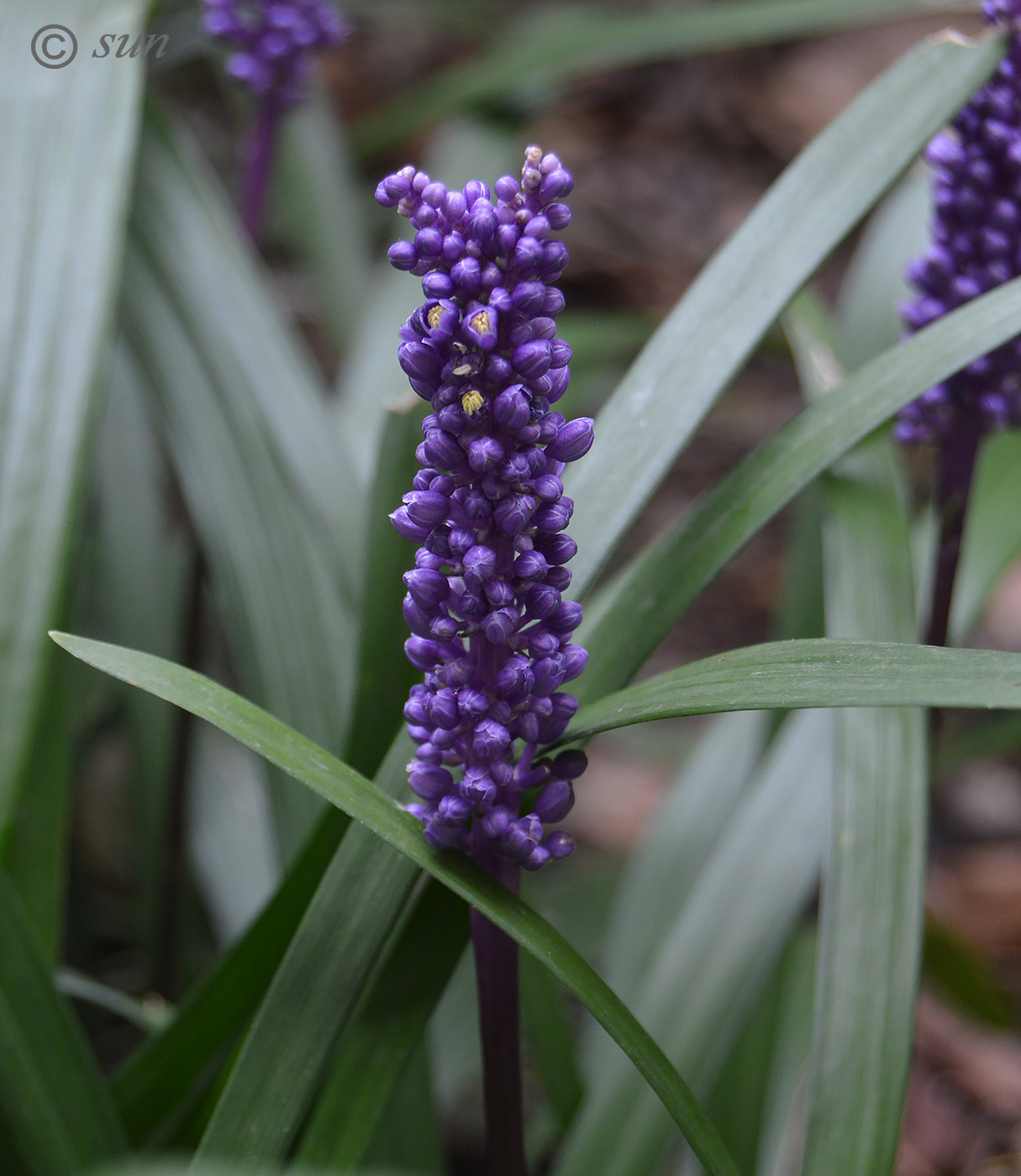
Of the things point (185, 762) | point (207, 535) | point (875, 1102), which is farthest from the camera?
point (185, 762)

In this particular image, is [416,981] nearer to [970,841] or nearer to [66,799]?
[66,799]

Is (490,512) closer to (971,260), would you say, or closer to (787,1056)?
(971,260)

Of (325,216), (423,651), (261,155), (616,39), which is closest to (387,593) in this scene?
Answer: (423,651)

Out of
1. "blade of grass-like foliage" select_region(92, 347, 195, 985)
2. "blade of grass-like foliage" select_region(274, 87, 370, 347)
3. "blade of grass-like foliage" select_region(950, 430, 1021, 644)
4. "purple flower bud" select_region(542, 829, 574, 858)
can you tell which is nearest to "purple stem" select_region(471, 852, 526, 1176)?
"purple flower bud" select_region(542, 829, 574, 858)

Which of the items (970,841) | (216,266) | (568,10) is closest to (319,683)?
(216,266)

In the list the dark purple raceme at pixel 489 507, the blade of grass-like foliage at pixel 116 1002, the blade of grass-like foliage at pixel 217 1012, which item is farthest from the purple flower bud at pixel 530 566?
the blade of grass-like foliage at pixel 116 1002

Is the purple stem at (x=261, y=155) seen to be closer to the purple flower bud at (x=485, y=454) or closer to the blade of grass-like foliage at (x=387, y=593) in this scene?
the blade of grass-like foliage at (x=387, y=593)
